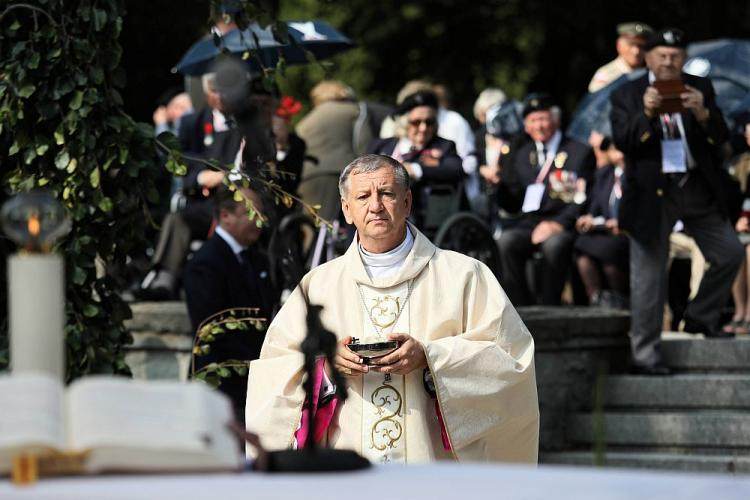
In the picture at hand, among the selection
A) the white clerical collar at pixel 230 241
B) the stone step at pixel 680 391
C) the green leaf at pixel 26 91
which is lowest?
the stone step at pixel 680 391

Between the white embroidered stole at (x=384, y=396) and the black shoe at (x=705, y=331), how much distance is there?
182 inches

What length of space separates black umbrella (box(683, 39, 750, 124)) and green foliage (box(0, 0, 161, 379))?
711cm

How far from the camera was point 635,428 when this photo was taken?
10359mm

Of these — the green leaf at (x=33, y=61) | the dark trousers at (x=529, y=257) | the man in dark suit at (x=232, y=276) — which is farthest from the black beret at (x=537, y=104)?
the green leaf at (x=33, y=61)

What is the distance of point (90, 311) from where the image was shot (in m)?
7.33

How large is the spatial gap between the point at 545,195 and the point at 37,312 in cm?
954

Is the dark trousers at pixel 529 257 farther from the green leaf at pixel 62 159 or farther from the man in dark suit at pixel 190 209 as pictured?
the green leaf at pixel 62 159

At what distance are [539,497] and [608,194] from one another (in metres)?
9.67

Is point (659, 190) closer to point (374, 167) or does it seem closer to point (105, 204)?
point (374, 167)

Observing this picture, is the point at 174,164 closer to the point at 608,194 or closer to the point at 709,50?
the point at 608,194

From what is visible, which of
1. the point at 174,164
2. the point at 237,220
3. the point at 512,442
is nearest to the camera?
the point at 512,442

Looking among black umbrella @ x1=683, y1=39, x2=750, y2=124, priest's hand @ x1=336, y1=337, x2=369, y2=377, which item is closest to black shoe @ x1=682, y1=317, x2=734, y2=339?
black umbrella @ x1=683, y1=39, x2=750, y2=124

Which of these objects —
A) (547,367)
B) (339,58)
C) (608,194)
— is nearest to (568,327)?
(547,367)

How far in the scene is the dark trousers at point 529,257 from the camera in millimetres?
12422
